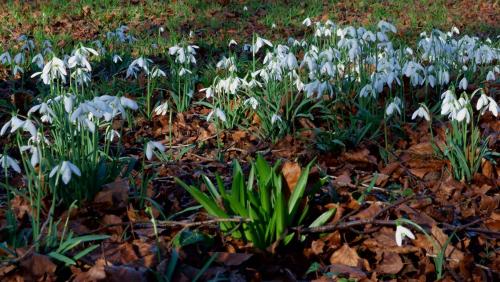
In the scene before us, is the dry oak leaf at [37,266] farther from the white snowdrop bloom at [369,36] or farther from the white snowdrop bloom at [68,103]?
the white snowdrop bloom at [369,36]

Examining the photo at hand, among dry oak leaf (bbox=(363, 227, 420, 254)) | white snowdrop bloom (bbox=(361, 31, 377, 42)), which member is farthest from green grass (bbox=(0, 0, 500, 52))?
dry oak leaf (bbox=(363, 227, 420, 254))

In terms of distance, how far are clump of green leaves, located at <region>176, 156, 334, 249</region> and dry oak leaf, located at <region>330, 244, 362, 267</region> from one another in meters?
0.14

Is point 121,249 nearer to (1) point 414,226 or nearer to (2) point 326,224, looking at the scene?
(2) point 326,224

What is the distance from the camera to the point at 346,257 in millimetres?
2289

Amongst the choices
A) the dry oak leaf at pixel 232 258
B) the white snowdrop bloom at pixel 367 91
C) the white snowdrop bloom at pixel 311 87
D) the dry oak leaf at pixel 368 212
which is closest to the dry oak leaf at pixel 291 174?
the dry oak leaf at pixel 368 212

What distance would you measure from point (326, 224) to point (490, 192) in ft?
3.26

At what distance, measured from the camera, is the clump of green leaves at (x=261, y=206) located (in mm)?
2301

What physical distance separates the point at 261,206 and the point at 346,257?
37 cm

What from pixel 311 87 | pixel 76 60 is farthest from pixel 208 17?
pixel 76 60

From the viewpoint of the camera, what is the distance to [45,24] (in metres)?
8.03

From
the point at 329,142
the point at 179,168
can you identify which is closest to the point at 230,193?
the point at 179,168

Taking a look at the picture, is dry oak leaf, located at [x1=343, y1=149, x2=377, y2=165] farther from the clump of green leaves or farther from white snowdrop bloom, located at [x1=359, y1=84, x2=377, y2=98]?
the clump of green leaves

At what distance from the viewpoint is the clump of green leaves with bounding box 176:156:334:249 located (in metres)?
2.30

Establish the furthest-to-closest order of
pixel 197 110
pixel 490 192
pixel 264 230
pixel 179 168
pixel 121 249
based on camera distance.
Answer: pixel 197 110, pixel 179 168, pixel 490 192, pixel 264 230, pixel 121 249
